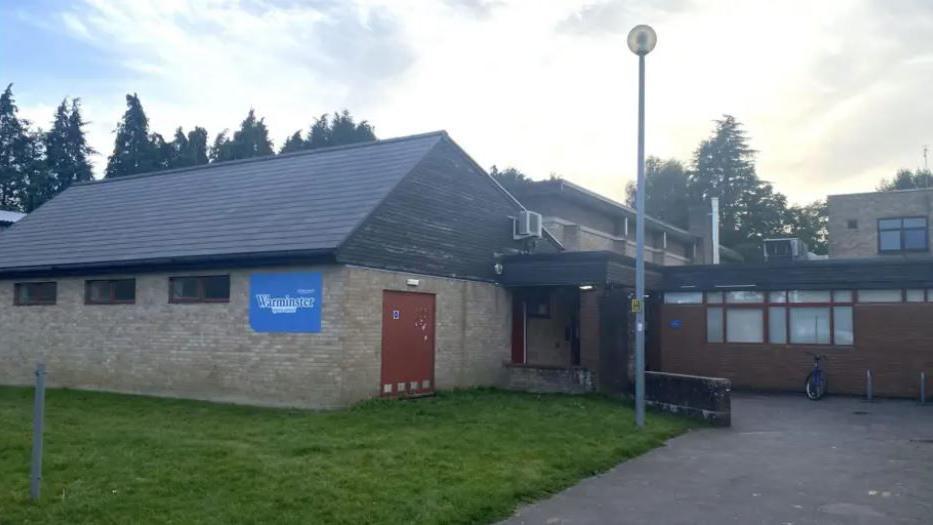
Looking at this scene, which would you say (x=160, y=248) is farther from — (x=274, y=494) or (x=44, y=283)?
(x=274, y=494)

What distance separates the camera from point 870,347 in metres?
21.5

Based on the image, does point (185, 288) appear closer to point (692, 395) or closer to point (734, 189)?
point (692, 395)

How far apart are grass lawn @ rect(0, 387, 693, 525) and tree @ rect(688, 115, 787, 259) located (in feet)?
185

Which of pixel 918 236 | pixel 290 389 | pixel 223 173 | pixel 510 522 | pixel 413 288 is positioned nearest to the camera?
pixel 510 522

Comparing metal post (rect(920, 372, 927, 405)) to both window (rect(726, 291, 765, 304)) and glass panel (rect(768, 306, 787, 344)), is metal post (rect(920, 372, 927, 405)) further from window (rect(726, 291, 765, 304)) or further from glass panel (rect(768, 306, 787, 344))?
window (rect(726, 291, 765, 304))

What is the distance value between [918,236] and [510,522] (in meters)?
35.7

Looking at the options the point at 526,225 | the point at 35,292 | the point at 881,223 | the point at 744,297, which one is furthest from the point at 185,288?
the point at 881,223

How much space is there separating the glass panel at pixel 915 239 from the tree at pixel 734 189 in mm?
28274

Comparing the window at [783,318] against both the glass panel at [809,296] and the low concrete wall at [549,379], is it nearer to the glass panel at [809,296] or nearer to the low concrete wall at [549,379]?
the glass panel at [809,296]

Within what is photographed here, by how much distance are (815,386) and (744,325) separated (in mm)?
3150

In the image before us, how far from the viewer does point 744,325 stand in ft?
77.3

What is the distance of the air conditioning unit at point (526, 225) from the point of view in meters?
22.4

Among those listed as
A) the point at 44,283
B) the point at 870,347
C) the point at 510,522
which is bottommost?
the point at 510,522

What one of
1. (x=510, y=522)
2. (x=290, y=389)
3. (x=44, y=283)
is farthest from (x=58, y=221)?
(x=510, y=522)
